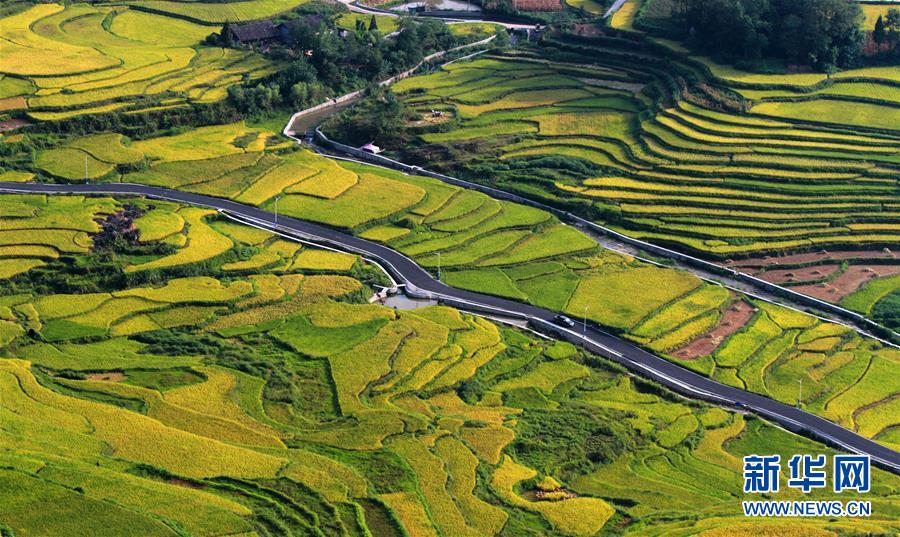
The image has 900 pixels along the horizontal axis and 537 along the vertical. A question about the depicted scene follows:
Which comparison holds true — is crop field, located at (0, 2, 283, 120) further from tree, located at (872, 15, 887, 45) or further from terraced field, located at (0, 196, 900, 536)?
tree, located at (872, 15, 887, 45)

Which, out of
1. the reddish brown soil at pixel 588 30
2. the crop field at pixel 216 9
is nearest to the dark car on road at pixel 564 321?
the reddish brown soil at pixel 588 30

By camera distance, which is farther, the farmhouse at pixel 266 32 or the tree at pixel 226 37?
the farmhouse at pixel 266 32

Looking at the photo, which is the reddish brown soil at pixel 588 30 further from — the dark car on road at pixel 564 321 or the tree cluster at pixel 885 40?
the dark car on road at pixel 564 321

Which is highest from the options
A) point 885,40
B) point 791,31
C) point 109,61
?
point 885,40

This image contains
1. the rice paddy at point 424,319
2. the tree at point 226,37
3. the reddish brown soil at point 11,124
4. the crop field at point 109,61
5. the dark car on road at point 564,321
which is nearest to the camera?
the rice paddy at point 424,319

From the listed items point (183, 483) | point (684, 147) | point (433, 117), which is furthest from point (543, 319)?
point (433, 117)

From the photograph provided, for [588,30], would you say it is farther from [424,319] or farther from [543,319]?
[424,319]

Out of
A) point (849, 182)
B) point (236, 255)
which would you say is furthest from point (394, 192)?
point (849, 182)
